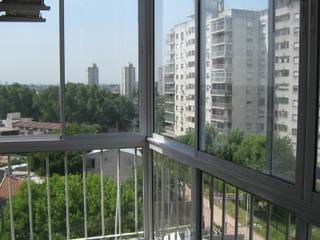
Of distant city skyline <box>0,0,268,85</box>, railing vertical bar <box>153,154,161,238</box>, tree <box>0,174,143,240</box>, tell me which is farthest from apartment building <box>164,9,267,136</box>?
tree <box>0,174,143,240</box>

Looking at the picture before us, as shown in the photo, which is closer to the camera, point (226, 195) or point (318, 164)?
point (318, 164)

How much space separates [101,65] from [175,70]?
694mm

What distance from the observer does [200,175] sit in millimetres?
2408

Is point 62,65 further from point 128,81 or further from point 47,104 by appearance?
point 128,81

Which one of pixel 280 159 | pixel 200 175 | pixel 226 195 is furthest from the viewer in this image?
pixel 200 175

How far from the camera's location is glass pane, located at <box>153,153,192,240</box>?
2676 millimetres

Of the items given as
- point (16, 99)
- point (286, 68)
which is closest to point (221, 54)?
point (286, 68)

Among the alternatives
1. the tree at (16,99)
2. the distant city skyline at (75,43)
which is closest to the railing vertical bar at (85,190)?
the tree at (16,99)

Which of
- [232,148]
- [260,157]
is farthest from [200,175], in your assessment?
[260,157]

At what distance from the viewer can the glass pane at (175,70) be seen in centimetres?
247

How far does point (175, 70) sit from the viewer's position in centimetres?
270

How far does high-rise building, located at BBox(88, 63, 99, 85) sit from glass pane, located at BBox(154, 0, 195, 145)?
1.56ft

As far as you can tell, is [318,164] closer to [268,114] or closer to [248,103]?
[268,114]

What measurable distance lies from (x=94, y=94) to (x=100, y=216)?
102 cm
